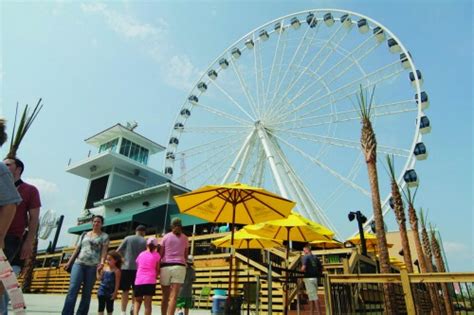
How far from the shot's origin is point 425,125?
16812mm

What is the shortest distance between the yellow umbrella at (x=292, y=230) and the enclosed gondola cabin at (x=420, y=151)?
1005 cm

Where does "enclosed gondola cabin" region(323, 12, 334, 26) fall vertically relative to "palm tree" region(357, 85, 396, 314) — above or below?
above

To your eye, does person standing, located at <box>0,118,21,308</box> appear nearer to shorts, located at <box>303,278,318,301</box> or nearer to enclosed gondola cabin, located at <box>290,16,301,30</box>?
shorts, located at <box>303,278,318,301</box>

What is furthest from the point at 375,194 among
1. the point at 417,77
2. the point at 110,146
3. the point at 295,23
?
the point at 110,146

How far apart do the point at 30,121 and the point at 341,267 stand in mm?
8451

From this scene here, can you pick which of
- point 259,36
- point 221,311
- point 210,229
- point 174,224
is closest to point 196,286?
point 221,311

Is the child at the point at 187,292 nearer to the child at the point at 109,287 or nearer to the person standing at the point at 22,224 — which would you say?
the child at the point at 109,287

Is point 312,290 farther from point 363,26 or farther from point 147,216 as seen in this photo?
point 363,26

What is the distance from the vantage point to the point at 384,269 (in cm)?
877

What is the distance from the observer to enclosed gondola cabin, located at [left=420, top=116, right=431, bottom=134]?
1677 cm

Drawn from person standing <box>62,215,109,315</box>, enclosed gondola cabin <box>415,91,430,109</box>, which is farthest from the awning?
enclosed gondola cabin <box>415,91,430,109</box>

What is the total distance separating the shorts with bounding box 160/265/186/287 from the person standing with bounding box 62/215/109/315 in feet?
2.75

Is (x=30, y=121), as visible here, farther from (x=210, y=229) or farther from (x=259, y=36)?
(x=259, y=36)

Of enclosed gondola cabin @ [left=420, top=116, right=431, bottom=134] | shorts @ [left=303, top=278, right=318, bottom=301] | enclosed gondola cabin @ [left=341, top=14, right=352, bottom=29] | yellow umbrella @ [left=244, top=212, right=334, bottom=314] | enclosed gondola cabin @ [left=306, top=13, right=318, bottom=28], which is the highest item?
enclosed gondola cabin @ [left=306, top=13, right=318, bottom=28]
